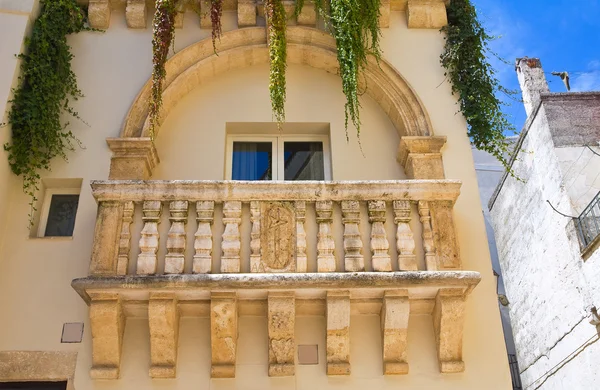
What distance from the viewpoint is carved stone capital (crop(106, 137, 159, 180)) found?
6.34 m

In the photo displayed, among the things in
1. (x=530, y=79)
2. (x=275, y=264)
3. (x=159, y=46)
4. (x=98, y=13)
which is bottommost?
(x=275, y=264)

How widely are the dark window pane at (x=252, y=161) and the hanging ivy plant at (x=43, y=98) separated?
1.74 metres

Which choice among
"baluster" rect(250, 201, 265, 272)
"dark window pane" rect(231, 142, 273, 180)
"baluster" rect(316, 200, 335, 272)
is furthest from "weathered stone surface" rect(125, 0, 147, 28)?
"baluster" rect(316, 200, 335, 272)

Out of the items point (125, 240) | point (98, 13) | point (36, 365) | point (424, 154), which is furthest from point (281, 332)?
point (98, 13)

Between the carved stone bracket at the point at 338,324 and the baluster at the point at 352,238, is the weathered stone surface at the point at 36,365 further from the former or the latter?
the baluster at the point at 352,238

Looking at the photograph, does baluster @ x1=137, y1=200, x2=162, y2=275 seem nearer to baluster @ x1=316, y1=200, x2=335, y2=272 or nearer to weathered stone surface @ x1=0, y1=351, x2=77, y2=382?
weathered stone surface @ x1=0, y1=351, x2=77, y2=382

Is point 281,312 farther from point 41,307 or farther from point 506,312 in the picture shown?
point 506,312

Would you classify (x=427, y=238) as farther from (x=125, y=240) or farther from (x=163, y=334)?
(x=125, y=240)

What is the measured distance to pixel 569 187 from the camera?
9844 mm

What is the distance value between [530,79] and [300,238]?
8985mm

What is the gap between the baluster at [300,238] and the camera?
18.0 ft

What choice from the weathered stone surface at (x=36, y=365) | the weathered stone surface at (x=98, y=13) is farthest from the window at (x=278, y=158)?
the weathered stone surface at (x=36, y=365)

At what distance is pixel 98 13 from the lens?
Answer: 722 cm

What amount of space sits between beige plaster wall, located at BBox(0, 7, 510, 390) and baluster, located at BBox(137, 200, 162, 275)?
593mm
